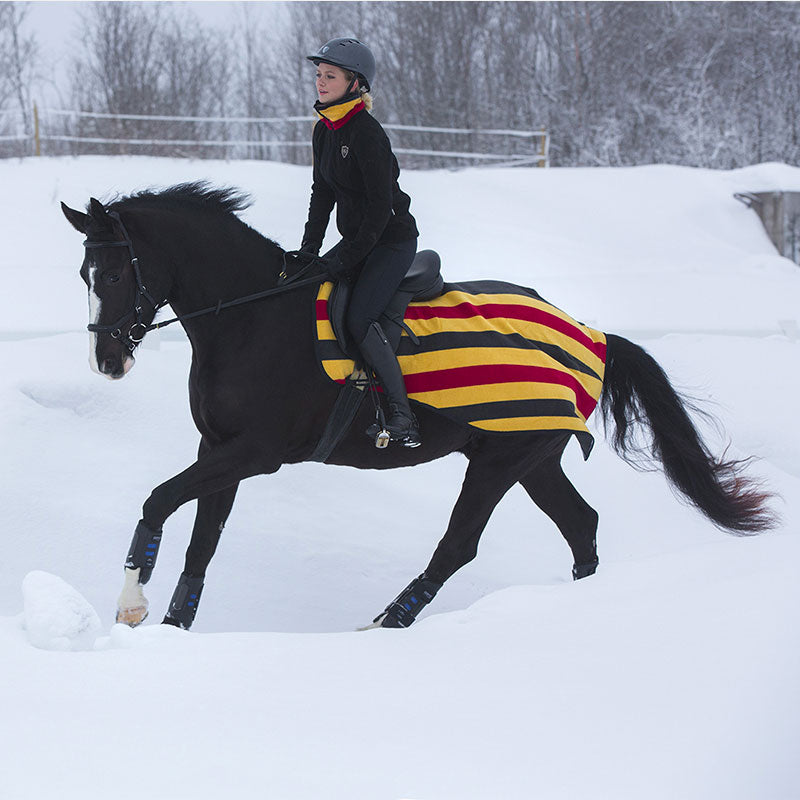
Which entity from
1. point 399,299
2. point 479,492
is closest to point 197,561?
point 479,492

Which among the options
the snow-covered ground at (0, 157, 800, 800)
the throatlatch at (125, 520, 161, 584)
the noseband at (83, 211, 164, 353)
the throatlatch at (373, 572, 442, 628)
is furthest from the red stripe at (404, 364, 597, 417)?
the throatlatch at (125, 520, 161, 584)

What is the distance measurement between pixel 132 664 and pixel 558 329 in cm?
274

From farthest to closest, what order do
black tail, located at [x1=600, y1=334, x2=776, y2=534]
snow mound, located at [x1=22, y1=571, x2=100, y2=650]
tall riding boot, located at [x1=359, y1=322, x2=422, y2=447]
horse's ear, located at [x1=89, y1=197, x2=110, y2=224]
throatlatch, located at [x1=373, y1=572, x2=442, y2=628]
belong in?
black tail, located at [x1=600, y1=334, x2=776, y2=534] < throatlatch, located at [x1=373, y1=572, x2=442, y2=628] < tall riding boot, located at [x1=359, y1=322, x2=422, y2=447] < horse's ear, located at [x1=89, y1=197, x2=110, y2=224] < snow mound, located at [x1=22, y1=571, x2=100, y2=650]

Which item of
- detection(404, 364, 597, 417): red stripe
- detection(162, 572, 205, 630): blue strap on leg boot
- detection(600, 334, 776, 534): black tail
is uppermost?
detection(404, 364, 597, 417): red stripe

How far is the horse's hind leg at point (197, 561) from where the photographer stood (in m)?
4.30

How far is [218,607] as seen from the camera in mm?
5289

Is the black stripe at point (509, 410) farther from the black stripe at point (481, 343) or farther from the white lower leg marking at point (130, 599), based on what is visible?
the white lower leg marking at point (130, 599)

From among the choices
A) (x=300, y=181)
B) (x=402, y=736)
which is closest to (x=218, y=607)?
(x=402, y=736)

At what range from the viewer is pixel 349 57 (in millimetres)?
4160

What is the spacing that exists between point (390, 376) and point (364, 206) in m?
0.72

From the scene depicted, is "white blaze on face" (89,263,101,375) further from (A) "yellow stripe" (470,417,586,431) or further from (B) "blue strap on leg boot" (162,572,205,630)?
(A) "yellow stripe" (470,417,586,431)

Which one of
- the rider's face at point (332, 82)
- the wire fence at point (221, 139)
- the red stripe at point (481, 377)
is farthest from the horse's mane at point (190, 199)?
the wire fence at point (221, 139)

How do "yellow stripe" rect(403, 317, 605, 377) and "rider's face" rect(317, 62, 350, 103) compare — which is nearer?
"rider's face" rect(317, 62, 350, 103)

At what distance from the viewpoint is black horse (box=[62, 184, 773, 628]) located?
157 inches
